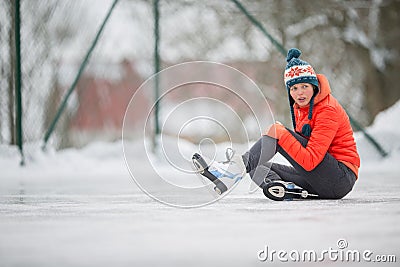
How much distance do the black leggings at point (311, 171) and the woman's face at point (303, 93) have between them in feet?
0.43

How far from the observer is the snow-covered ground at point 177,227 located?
135 cm

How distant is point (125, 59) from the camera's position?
20.4ft

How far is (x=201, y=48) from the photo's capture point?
20.4ft

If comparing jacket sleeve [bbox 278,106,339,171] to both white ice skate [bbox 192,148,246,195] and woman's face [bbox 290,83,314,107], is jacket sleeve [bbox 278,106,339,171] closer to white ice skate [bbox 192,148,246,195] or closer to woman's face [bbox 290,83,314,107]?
woman's face [bbox 290,83,314,107]

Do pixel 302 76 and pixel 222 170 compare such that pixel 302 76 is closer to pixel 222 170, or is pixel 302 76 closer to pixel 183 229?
pixel 222 170

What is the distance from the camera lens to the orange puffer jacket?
2367mm

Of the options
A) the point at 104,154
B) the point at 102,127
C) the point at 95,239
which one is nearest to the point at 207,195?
the point at 95,239

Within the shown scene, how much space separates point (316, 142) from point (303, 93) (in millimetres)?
202
